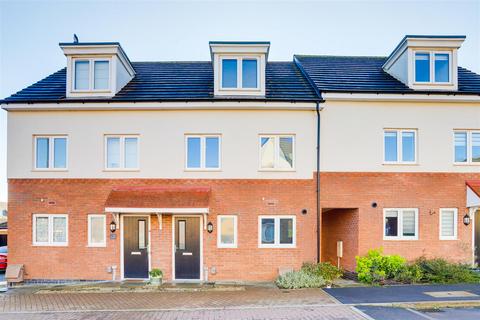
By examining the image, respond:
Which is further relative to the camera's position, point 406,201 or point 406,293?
point 406,201

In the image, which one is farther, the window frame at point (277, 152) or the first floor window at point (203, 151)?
the first floor window at point (203, 151)

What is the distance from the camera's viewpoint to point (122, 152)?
13742 millimetres

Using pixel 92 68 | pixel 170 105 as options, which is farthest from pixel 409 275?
pixel 92 68

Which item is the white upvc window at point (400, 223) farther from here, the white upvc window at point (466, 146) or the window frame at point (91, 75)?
the window frame at point (91, 75)

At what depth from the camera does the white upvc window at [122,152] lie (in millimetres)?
13758

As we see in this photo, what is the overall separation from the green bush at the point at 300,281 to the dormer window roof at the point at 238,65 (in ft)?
21.9

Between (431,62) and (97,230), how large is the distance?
13.9m

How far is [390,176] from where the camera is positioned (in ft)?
44.7

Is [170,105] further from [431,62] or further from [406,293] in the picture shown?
[431,62]

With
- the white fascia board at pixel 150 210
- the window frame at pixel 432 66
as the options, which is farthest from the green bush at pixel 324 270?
the window frame at pixel 432 66

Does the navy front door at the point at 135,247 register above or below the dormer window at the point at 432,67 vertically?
below

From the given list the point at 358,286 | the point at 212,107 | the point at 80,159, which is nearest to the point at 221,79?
the point at 212,107

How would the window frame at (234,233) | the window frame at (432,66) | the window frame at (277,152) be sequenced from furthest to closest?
the window frame at (432,66) → the window frame at (277,152) → the window frame at (234,233)

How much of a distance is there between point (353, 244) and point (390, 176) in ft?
9.21
